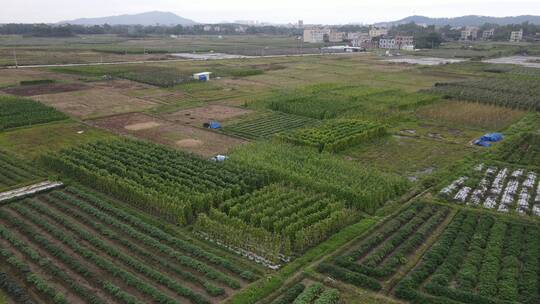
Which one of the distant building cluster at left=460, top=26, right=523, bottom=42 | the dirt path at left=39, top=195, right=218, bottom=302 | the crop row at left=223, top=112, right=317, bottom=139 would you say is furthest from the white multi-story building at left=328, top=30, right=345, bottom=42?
the dirt path at left=39, top=195, right=218, bottom=302

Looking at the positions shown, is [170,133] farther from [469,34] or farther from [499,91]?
[469,34]

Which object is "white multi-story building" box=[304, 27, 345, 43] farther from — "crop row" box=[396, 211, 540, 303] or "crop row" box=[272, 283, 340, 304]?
"crop row" box=[272, 283, 340, 304]

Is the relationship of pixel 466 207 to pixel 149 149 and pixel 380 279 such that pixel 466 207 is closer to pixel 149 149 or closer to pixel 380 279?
pixel 380 279

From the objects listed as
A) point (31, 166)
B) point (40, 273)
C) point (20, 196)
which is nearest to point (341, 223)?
point (40, 273)

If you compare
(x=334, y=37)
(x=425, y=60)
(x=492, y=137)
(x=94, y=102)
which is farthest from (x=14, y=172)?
(x=334, y=37)

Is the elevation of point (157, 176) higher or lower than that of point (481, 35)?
lower

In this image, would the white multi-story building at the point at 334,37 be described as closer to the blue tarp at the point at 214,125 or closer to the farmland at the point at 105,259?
the blue tarp at the point at 214,125
